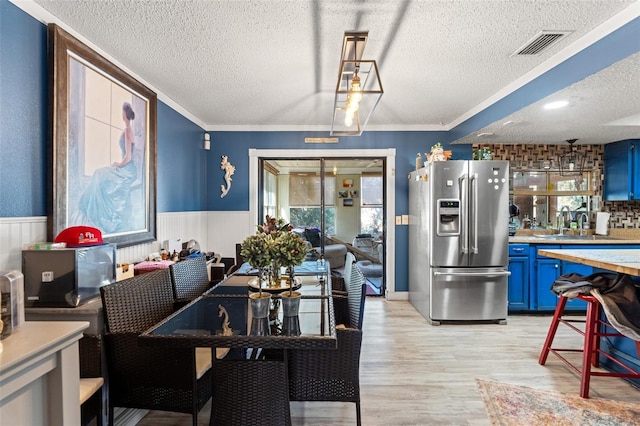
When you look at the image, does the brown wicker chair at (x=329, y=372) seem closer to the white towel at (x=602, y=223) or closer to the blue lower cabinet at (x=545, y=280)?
the blue lower cabinet at (x=545, y=280)

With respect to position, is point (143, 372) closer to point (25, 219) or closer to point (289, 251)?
point (289, 251)

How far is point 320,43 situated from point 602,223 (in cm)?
462

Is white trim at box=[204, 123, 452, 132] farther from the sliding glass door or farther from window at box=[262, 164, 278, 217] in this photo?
window at box=[262, 164, 278, 217]

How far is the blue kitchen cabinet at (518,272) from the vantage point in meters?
4.07

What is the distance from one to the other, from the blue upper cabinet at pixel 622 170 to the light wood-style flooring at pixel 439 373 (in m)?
2.09

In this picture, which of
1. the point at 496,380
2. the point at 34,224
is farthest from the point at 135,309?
the point at 496,380

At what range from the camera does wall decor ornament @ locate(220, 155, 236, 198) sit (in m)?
4.77

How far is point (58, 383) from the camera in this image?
3.30 ft

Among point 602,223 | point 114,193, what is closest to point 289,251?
point 114,193

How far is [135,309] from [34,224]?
0.76 m

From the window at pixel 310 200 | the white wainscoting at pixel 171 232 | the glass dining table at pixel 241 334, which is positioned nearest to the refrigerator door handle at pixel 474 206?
the window at pixel 310 200

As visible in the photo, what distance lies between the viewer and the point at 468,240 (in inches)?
148

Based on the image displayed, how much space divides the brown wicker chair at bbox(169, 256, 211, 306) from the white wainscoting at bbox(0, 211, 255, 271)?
1.97 feet

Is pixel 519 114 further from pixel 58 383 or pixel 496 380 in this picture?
pixel 58 383
